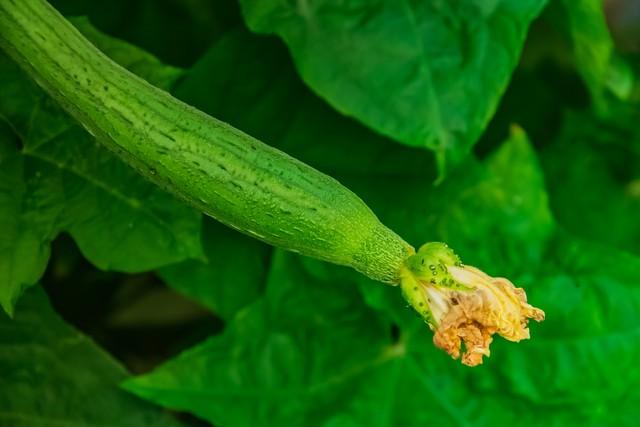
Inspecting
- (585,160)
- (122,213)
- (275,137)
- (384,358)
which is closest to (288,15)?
(275,137)

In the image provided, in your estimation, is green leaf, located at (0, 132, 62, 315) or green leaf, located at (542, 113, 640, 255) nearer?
green leaf, located at (0, 132, 62, 315)

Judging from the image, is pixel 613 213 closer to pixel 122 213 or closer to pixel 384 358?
pixel 384 358

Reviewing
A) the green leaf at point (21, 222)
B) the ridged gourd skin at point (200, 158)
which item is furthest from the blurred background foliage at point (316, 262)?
the ridged gourd skin at point (200, 158)

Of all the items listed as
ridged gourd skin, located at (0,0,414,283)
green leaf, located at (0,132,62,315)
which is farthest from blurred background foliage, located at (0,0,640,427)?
ridged gourd skin, located at (0,0,414,283)

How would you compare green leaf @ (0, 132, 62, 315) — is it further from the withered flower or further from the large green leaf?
the withered flower

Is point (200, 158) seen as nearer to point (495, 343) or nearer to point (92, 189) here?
point (92, 189)

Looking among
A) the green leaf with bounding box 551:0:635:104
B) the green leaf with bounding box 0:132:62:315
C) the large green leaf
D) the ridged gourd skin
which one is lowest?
the large green leaf

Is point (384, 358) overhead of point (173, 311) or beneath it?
overhead

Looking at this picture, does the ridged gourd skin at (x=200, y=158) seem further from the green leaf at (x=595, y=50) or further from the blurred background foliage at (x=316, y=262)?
the green leaf at (x=595, y=50)

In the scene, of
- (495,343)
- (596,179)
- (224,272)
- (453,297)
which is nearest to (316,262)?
(224,272)
